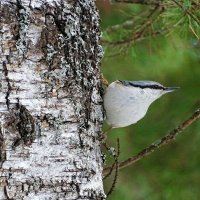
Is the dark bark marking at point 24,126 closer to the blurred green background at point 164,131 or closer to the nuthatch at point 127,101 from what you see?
the nuthatch at point 127,101

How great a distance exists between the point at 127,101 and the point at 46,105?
495 millimetres

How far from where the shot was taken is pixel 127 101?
79.4 inches

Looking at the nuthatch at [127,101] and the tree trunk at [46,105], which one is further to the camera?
the nuthatch at [127,101]

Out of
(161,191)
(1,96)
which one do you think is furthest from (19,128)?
(161,191)

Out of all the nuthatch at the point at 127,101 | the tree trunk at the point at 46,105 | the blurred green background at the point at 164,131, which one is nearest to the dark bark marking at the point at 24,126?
the tree trunk at the point at 46,105

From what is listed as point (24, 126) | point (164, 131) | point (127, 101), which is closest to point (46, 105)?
point (24, 126)

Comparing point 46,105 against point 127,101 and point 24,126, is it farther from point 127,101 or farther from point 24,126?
point 127,101

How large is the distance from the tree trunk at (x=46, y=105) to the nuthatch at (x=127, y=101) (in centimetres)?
25

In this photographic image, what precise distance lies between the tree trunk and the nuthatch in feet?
0.84

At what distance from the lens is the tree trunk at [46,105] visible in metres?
1.51

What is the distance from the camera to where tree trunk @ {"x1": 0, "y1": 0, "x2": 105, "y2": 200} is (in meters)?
1.51

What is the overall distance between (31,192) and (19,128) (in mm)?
145

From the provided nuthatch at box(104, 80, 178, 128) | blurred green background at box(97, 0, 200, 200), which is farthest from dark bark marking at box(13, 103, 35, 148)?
blurred green background at box(97, 0, 200, 200)

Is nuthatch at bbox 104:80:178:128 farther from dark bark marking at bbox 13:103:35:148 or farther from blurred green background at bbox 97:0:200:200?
blurred green background at bbox 97:0:200:200
